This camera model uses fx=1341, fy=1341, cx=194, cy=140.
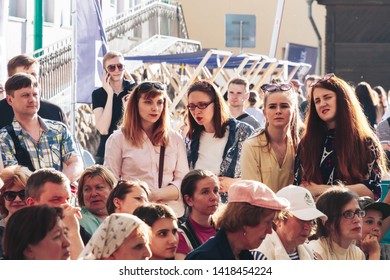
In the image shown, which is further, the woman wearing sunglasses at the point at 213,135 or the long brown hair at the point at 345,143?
the woman wearing sunglasses at the point at 213,135

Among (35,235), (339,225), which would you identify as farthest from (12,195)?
(35,235)

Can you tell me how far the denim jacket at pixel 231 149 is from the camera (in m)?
9.26

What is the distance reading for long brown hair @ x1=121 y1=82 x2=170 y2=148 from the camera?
8.88 metres

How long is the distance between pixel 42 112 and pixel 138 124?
0.90 metres

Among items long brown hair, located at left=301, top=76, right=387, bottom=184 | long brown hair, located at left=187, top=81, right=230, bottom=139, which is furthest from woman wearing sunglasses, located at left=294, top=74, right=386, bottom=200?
long brown hair, located at left=187, top=81, right=230, bottom=139

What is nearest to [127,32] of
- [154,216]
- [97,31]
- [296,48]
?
[296,48]

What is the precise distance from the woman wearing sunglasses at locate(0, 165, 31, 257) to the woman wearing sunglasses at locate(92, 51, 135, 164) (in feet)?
10.9

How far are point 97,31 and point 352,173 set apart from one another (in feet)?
17.1

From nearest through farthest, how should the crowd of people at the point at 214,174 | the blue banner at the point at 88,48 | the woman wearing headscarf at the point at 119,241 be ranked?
the woman wearing headscarf at the point at 119,241 → the crowd of people at the point at 214,174 → the blue banner at the point at 88,48

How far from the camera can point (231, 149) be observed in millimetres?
9289

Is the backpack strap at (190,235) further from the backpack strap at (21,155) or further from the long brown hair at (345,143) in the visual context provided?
the backpack strap at (21,155)

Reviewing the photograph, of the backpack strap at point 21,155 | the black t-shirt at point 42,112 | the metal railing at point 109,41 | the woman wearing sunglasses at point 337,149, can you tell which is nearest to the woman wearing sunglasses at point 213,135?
the woman wearing sunglasses at point 337,149

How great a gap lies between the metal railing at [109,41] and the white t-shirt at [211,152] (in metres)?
14.8
